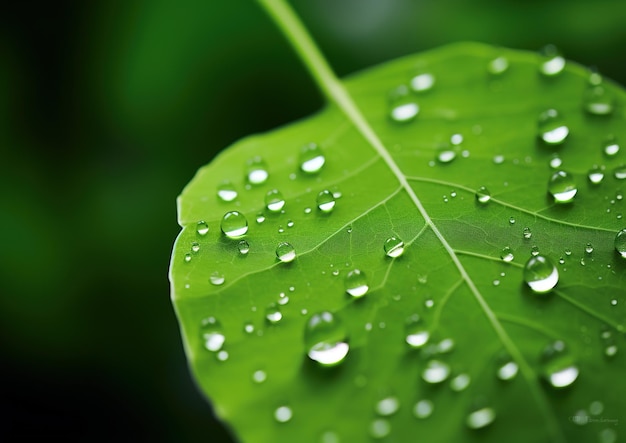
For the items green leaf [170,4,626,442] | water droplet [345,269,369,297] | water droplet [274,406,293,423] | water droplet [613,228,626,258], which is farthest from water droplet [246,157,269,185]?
water droplet [613,228,626,258]

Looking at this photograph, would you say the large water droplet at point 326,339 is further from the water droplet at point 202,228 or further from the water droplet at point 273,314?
the water droplet at point 202,228

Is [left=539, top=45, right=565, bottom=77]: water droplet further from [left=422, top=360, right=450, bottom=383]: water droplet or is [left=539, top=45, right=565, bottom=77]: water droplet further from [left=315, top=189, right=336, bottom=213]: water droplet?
[left=422, top=360, right=450, bottom=383]: water droplet

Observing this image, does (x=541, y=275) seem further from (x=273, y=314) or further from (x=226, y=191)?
(x=226, y=191)

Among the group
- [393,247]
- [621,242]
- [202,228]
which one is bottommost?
[621,242]

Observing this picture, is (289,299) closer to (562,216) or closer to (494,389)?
(494,389)

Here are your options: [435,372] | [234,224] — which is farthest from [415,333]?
[234,224]

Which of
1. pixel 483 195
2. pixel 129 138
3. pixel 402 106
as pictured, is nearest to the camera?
pixel 483 195
